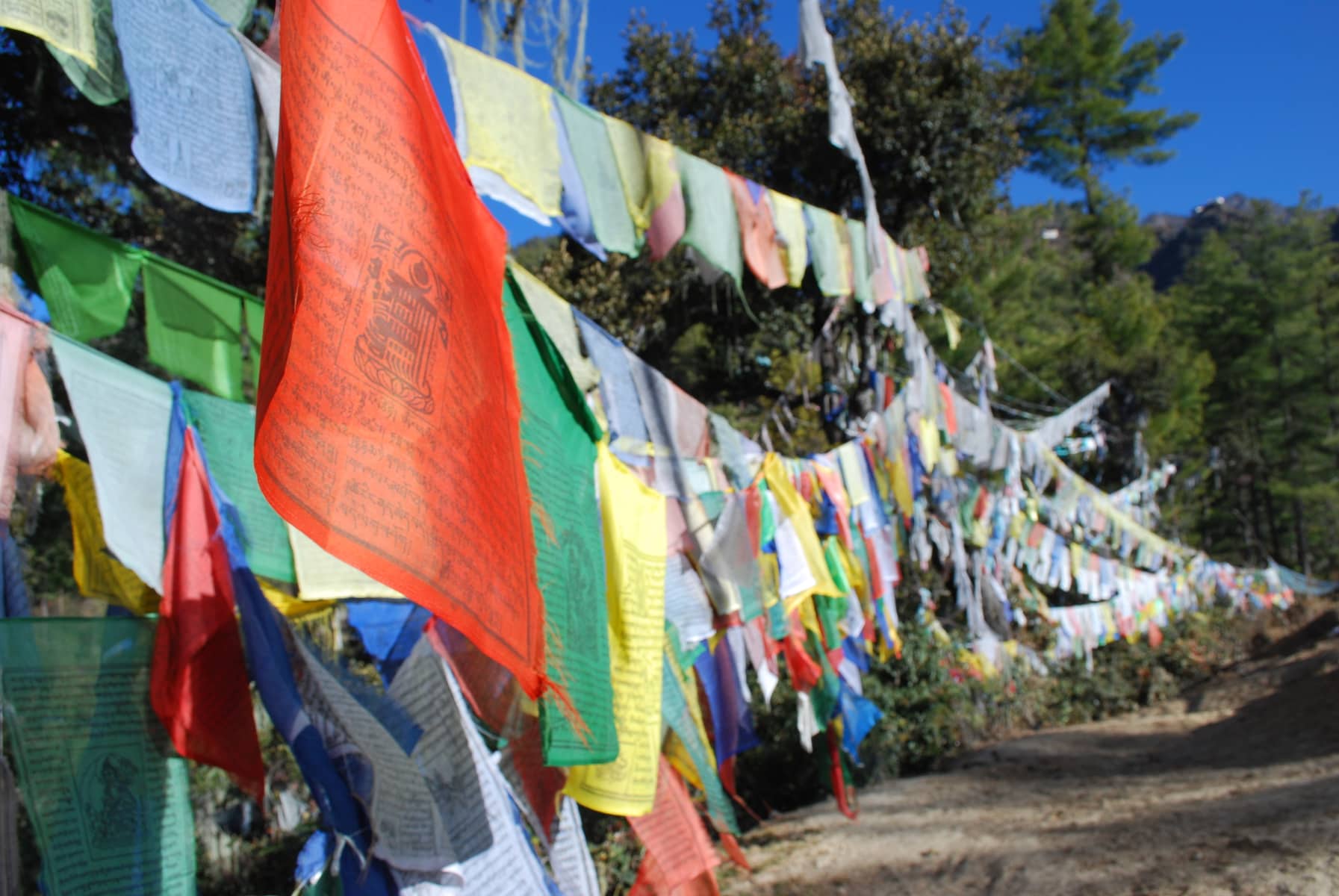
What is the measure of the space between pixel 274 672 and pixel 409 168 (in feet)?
4.10

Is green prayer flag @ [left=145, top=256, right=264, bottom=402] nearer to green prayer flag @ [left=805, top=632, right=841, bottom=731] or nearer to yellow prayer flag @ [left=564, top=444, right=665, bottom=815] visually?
yellow prayer flag @ [left=564, top=444, right=665, bottom=815]

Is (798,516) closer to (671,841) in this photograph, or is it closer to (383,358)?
(671,841)

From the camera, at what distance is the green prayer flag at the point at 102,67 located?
2170 millimetres

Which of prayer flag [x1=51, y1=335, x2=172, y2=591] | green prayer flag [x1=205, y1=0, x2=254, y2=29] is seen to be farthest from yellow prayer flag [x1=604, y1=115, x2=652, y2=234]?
prayer flag [x1=51, y1=335, x2=172, y2=591]

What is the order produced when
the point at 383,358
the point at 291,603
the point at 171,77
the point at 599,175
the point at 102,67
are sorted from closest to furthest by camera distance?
the point at 383,358 → the point at 102,67 → the point at 171,77 → the point at 291,603 → the point at 599,175

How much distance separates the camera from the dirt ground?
537 centimetres

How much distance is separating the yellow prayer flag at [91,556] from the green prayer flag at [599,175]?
198 centimetres

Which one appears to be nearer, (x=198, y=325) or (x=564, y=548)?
(x=564, y=548)

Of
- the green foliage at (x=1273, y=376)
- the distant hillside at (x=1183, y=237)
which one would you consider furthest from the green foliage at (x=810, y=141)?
the distant hillside at (x=1183, y=237)

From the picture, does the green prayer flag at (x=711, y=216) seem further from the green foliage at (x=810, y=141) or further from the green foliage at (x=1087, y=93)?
the green foliage at (x=1087, y=93)

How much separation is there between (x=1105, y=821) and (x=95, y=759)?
6858mm

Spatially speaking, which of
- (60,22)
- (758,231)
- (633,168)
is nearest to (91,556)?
(60,22)

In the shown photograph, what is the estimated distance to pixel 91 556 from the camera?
256 centimetres

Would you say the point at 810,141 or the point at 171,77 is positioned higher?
the point at 810,141
